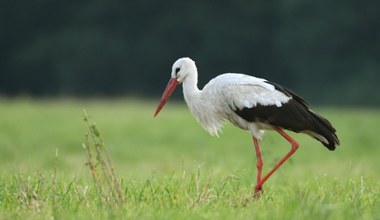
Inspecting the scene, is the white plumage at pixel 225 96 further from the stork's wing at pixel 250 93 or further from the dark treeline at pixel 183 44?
the dark treeline at pixel 183 44

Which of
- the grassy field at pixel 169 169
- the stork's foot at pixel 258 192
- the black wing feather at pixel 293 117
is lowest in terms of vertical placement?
the grassy field at pixel 169 169

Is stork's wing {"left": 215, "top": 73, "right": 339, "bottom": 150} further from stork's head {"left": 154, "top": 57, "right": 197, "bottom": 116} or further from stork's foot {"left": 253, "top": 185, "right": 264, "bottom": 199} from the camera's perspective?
stork's foot {"left": 253, "top": 185, "right": 264, "bottom": 199}

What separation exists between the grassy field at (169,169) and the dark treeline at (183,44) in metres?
13.4

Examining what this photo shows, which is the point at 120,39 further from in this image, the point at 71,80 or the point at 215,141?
the point at 215,141

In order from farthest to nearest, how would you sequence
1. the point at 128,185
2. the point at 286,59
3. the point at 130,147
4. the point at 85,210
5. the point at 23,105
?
the point at 286,59
the point at 23,105
the point at 130,147
the point at 128,185
the point at 85,210

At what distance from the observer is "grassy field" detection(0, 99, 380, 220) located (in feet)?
16.1

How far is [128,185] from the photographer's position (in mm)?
6160

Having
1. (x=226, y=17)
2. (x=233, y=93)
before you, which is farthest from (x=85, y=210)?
(x=226, y=17)

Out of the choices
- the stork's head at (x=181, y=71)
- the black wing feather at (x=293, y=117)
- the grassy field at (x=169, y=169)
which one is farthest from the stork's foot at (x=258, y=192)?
the stork's head at (x=181, y=71)

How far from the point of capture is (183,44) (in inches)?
1553

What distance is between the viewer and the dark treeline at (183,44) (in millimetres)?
36688

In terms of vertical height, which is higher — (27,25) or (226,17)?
(226,17)

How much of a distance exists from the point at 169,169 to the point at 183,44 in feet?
94.3

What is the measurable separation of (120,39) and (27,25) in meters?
4.96
